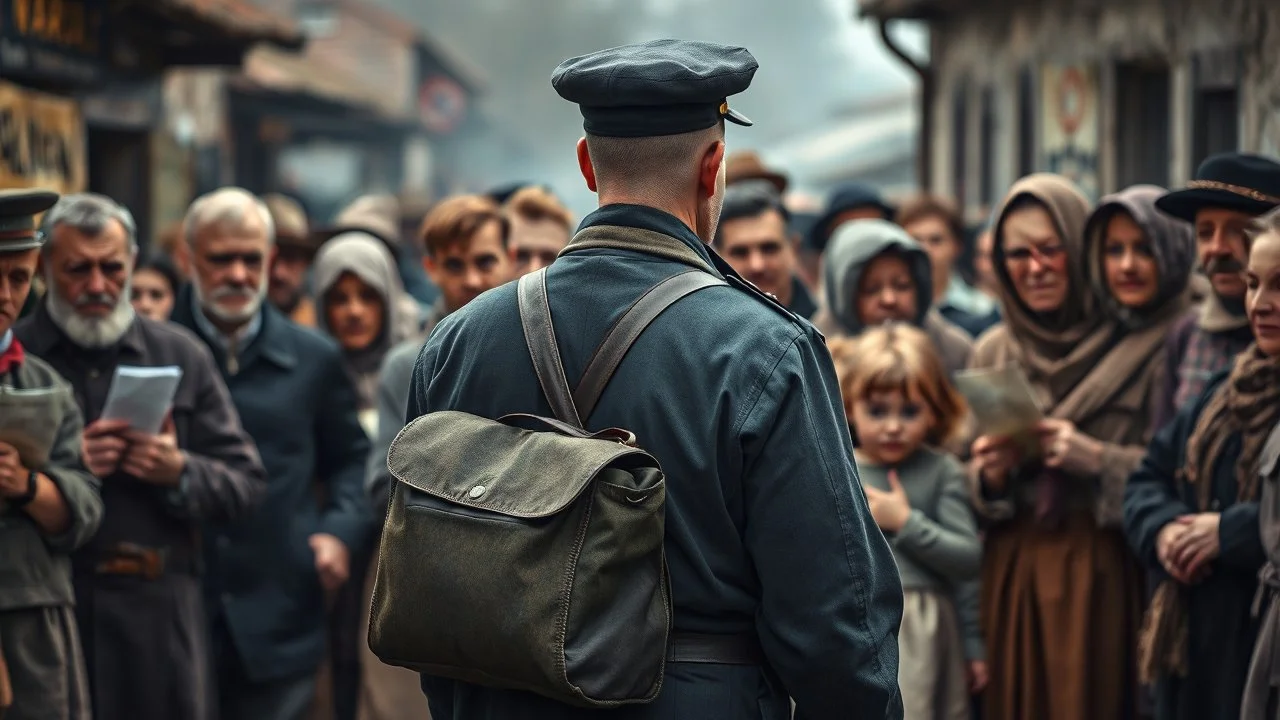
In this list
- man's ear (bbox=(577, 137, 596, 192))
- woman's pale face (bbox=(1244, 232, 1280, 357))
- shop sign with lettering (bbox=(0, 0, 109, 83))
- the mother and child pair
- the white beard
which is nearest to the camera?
man's ear (bbox=(577, 137, 596, 192))

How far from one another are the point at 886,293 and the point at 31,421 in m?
3.34

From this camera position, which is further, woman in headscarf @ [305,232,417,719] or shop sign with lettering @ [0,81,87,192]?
shop sign with lettering @ [0,81,87,192]

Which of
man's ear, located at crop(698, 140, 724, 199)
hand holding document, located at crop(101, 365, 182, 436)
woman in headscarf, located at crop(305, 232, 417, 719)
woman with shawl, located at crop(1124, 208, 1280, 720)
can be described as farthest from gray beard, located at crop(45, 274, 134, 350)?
woman with shawl, located at crop(1124, 208, 1280, 720)

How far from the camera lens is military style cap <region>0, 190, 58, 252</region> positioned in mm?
4449

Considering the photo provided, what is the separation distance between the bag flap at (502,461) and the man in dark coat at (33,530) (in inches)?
75.0

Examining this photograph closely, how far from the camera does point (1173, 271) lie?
5.48m

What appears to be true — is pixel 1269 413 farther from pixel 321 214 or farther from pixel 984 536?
pixel 321 214

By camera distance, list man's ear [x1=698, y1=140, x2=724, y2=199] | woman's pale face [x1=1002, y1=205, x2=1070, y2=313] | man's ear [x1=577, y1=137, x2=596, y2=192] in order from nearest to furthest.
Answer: man's ear [x1=698, y1=140, x2=724, y2=199] < man's ear [x1=577, y1=137, x2=596, y2=192] < woman's pale face [x1=1002, y1=205, x2=1070, y2=313]

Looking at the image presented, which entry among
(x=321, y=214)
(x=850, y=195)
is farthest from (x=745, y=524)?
(x=321, y=214)

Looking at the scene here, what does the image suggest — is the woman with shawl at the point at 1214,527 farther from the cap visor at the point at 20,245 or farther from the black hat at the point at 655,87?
the cap visor at the point at 20,245

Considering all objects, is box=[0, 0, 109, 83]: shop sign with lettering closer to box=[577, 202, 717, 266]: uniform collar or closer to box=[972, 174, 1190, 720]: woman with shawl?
box=[972, 174, 1190, 720]: woman with shawl

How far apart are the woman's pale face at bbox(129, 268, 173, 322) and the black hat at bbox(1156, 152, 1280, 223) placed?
4.31 meters

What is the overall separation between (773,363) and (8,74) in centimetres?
877

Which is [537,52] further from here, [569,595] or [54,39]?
[569,595]
